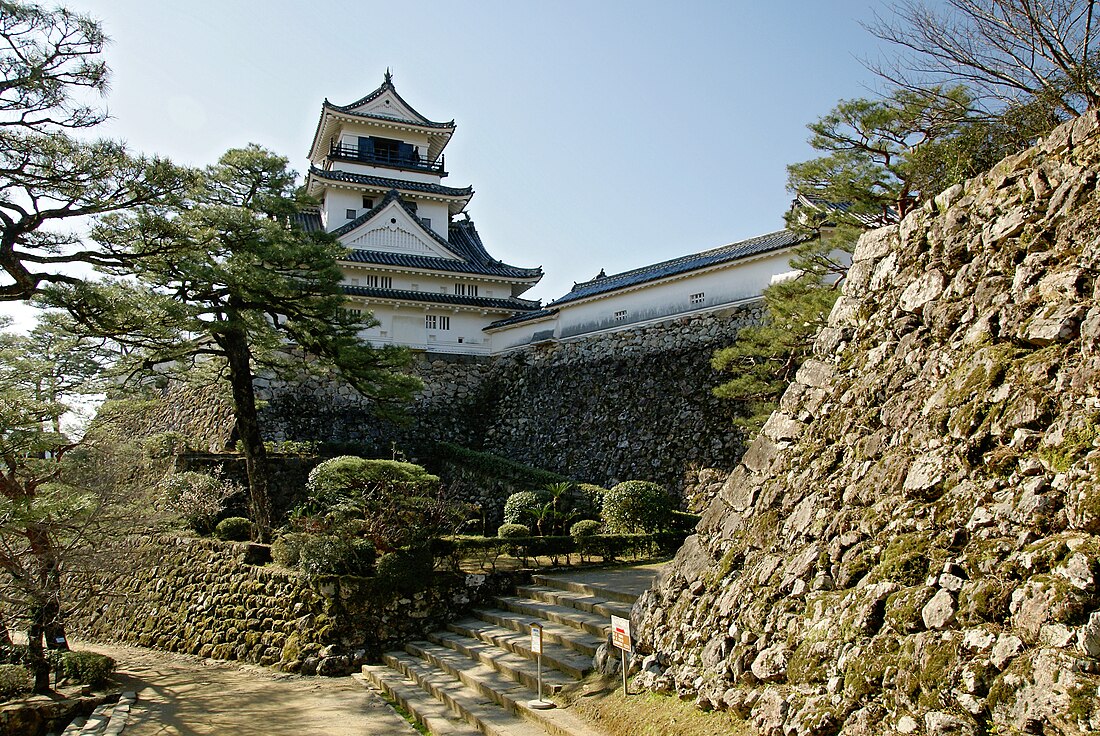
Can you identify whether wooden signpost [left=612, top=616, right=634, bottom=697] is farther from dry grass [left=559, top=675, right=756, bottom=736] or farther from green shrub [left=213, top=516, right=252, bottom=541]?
green shrub [left=213, top=516, right=252, bottom=541]

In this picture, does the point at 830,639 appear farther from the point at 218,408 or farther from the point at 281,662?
the point at 218,408

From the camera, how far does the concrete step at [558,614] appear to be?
773 cm

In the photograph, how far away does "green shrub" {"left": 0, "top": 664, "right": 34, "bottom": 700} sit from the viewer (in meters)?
8.32

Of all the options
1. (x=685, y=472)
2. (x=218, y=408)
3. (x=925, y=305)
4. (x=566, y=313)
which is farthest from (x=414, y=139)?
(x=925, y=305)

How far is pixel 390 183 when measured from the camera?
25953 millimetres

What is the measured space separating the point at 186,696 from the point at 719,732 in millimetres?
6911

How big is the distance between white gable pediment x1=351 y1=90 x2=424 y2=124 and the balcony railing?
1.31m

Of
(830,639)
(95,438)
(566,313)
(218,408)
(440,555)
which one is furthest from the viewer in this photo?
(566,313)

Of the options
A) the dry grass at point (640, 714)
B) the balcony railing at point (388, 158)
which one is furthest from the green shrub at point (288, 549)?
the balcony railing at point (388, 158)

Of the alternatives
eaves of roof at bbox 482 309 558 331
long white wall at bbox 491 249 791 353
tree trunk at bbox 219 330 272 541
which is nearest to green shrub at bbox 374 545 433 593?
tree trunk at bbox 219 330 272 541

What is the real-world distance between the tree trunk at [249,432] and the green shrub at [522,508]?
411 cm

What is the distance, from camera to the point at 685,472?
16.5m

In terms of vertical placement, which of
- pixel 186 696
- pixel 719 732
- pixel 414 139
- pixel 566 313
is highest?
pixel 414 139

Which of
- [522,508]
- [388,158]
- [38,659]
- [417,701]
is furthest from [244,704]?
[388,158]
